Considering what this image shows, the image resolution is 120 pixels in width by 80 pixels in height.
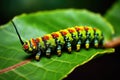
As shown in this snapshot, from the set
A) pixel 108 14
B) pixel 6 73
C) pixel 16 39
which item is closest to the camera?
pixel 6 73

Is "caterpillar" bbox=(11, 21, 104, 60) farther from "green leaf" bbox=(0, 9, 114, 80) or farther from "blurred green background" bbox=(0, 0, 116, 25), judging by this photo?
"blurred green background" bbox=(0, 0, 116, 25)

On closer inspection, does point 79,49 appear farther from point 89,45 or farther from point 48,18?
point 48,18

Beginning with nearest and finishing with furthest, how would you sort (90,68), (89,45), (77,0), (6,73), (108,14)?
(6,73) → (89,45) → (90,68) → (108,14) → (77,0)

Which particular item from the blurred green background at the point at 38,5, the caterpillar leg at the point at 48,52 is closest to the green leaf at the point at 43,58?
the caterpillar leg at the point at 48,52

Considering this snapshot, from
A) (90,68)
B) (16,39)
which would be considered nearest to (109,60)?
(90,68)

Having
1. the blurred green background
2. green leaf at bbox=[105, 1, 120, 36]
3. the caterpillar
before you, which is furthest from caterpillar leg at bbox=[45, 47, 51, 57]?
the blurred green background

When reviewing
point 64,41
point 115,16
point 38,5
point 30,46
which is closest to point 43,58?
point 30,46

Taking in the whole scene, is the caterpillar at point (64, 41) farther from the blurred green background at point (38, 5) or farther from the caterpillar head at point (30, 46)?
the blurred green background at point (38, 5)

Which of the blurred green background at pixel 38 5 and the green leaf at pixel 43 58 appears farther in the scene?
the blurred green background at pixel 38 5
